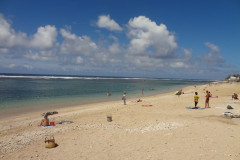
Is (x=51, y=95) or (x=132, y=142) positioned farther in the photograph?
(x=51, y=95)

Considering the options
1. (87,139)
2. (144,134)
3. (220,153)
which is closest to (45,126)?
(87,139)

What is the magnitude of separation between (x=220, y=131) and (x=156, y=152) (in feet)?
14.3

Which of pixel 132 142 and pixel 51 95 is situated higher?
pixel 51 95

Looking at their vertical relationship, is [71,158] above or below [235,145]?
below

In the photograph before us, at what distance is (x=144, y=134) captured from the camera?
1023 centimetres

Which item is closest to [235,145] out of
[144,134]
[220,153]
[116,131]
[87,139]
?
[220,153]

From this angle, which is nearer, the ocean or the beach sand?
the beach sand

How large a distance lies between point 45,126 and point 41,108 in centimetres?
922

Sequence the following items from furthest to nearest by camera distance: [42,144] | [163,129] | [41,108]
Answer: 1. [41,108]
2. [163,129]
3. [42,144]

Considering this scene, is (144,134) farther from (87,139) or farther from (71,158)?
(71,158)

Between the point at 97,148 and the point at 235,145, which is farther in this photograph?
the point at 97,148

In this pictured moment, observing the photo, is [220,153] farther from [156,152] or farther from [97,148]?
[97,148]

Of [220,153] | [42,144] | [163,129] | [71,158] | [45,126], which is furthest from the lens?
[45,126]

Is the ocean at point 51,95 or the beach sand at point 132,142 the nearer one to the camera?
the beach sand at point 132,142
